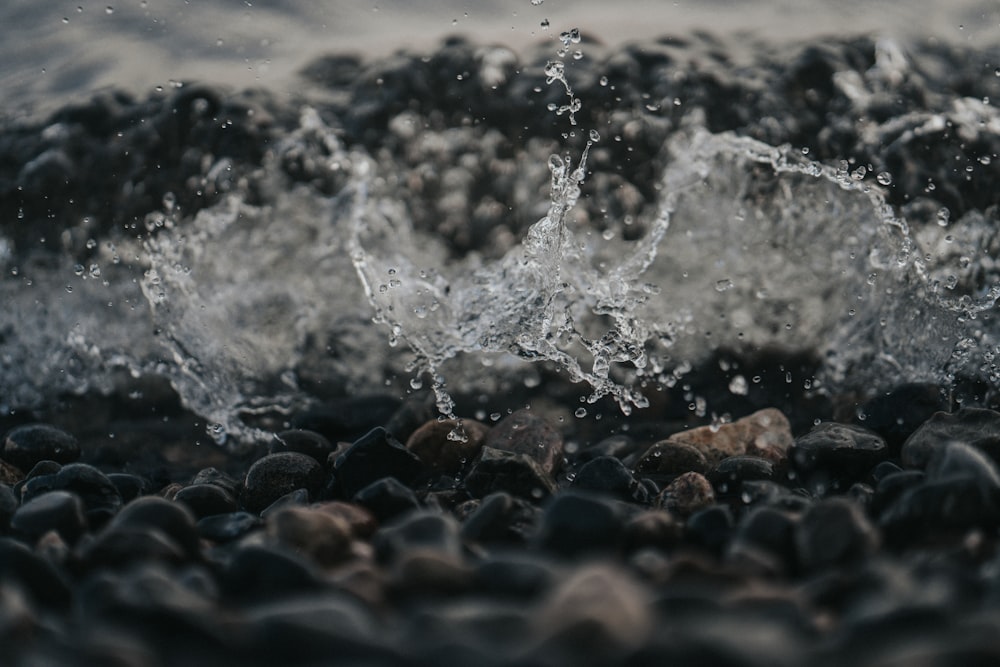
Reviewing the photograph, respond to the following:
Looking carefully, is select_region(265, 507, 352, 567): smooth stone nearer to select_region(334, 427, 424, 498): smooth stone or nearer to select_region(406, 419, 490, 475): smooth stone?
select_region(334, 427, 424, 498): smooth stone

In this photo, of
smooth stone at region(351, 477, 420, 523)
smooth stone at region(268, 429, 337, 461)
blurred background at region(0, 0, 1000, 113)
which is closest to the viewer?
smooth stone at region(351, 477, 420, 523)

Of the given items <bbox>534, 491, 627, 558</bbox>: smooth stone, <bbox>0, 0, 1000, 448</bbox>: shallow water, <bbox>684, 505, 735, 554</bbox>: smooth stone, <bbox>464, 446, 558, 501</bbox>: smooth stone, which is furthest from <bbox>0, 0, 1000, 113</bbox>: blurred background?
<bbox>534, 491, 627, 558</bbox>: smooth stone

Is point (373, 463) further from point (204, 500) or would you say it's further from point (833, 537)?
point (833, 537)

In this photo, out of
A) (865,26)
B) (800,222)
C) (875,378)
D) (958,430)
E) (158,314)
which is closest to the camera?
(958,430)

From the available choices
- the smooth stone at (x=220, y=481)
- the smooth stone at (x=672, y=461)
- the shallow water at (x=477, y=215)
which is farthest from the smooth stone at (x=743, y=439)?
the smooth stone at (x=220, y=481)

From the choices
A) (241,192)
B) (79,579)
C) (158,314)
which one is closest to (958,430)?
(79,579)

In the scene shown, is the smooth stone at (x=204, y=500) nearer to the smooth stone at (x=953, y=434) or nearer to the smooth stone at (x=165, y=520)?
the smooth stone at (x=165, y=520)

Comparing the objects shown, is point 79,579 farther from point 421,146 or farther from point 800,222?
point 421,146

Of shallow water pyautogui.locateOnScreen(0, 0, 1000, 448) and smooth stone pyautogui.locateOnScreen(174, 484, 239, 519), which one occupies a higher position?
shallow water pyautogui.locateOnScreen(0, 0, 1000, 448)
